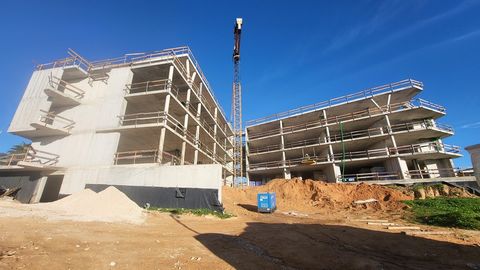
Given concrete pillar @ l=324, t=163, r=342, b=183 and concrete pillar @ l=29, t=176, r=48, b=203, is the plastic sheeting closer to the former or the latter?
concrete pillar @ l=29, t=176, r=48, b=203

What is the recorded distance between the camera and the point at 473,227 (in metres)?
11.9

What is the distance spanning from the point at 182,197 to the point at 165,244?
30.5 ft

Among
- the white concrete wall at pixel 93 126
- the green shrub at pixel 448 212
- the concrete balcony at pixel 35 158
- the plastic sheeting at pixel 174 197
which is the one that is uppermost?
the white concrete wall at pixel 93 126

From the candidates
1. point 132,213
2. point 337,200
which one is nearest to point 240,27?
point 337,200

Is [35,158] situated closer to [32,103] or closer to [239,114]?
[32,103]

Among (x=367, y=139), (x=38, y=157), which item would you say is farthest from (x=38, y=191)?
(x=367, y=139)

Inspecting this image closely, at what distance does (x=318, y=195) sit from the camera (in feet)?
80.4

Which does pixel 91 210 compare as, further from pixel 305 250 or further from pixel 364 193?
pixel 364 193

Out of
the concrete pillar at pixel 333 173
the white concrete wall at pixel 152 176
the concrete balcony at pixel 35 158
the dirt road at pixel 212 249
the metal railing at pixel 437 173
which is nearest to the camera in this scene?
the dirt road at pixel 212 249

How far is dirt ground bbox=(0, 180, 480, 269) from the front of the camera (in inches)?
223

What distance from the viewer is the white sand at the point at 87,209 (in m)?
11.2

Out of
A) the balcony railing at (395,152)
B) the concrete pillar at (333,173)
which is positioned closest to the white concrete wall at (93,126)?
the balcony railing at (395,152)

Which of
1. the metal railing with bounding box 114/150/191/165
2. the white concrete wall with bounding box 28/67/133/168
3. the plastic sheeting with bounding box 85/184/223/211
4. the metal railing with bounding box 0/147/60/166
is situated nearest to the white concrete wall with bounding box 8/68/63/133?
the white concrete wall with bounding box 28/67/133/168

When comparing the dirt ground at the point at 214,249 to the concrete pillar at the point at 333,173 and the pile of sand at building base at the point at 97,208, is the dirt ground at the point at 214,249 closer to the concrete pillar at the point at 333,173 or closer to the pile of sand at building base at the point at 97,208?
the pile of sand at building base at the point at 97,208
